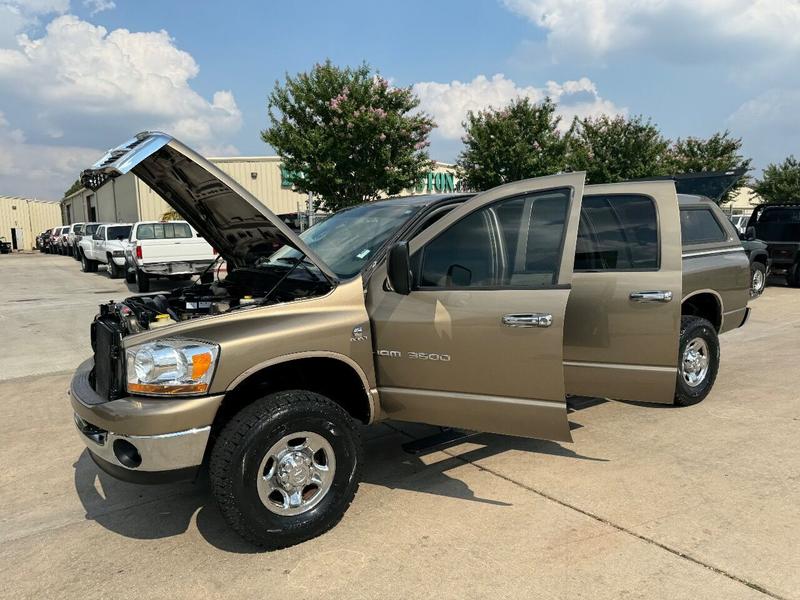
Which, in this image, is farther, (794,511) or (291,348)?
(794,511)

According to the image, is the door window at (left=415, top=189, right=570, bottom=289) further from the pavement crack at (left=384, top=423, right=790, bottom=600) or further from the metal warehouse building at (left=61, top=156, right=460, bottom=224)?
the metal warehouse building at (left=61, top=156, right=460, bottom=224)

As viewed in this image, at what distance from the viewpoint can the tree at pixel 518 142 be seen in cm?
1916

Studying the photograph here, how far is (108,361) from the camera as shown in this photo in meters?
3.15

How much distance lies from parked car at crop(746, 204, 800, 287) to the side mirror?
14222 millimetres

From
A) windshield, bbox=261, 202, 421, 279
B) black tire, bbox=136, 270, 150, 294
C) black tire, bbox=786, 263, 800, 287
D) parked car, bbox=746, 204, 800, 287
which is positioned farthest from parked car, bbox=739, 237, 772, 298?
black tire, bbox=136, 270, 150, 294

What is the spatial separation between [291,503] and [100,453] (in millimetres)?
1024

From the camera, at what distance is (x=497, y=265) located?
3.57 meters

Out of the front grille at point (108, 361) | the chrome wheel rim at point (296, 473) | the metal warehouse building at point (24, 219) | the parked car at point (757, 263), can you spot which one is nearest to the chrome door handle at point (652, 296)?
the chrome wheel rim at point (296, 473)

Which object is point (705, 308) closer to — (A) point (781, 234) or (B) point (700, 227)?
(B) point (700, 227)

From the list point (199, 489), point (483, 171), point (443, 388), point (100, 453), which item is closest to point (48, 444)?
point (199, 489)

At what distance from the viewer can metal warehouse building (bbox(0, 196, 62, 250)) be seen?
52.1 m

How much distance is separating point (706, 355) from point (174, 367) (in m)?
4.73

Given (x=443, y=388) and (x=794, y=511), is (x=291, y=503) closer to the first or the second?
(x=443, y=388)

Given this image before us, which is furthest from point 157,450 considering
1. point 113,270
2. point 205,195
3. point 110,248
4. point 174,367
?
point 113,270
